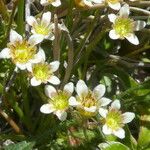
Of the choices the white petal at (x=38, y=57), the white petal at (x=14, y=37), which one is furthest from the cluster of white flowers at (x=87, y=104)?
the white petal at (x=14, y=37)

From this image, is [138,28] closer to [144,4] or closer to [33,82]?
[144,4]

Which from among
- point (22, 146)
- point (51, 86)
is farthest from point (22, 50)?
point (22, 146)

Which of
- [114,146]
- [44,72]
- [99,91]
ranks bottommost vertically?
→ [114,146]

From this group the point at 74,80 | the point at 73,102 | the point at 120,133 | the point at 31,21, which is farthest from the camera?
the point at 74,80

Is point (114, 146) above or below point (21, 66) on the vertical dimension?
below

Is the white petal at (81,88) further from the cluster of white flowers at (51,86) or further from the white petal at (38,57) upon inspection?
the white petal at (38,57)

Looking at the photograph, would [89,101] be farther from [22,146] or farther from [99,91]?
[22,146]

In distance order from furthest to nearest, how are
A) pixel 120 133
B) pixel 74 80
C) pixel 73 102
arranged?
pixel 74 80 < pixel 120 133 < pixel 73 102
